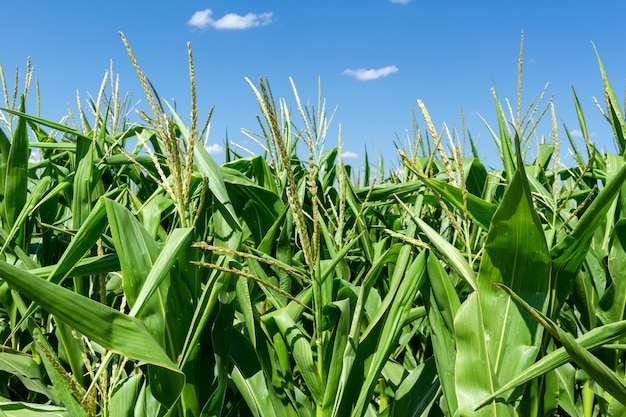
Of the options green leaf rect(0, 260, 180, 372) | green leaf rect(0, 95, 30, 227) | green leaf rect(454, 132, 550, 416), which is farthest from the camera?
green leaf rect(0, 95, 30, 227)

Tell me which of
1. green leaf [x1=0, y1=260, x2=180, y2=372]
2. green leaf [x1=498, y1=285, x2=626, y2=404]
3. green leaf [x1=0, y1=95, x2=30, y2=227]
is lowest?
green leaf [x1=498, y1=285, x2=626, y2=404]

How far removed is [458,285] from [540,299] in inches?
19.7

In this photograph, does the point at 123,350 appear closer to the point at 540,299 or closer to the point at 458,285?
the point at 540,299

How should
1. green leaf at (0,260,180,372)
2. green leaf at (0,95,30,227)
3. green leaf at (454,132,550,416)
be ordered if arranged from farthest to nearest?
green leaf at (0,95,30,227)
green leaf at (454,132,550,416)
green leaf at (0,260,180,372)

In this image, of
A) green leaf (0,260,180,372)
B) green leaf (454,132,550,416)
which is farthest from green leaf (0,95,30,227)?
green leaf (454,132,550,416)

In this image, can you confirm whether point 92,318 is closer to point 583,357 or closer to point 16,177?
point 583,357

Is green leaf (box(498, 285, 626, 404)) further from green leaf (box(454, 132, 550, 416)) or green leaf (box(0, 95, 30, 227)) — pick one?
green leaf (box(0, 95, 30, 227))

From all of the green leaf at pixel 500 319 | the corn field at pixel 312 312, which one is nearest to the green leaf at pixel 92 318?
the corn field at pixel 312 312

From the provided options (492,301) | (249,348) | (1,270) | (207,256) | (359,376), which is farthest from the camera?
(207,256)

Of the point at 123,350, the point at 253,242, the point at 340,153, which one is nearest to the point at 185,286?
the point at 123,350

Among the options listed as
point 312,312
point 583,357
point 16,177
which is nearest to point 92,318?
point 312,312

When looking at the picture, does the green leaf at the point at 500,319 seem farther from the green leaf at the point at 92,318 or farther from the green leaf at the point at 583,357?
the green leaf at the point at 92,318

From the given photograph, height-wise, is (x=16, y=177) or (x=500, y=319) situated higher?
(x=16, y=177)

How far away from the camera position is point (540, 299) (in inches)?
43.5
